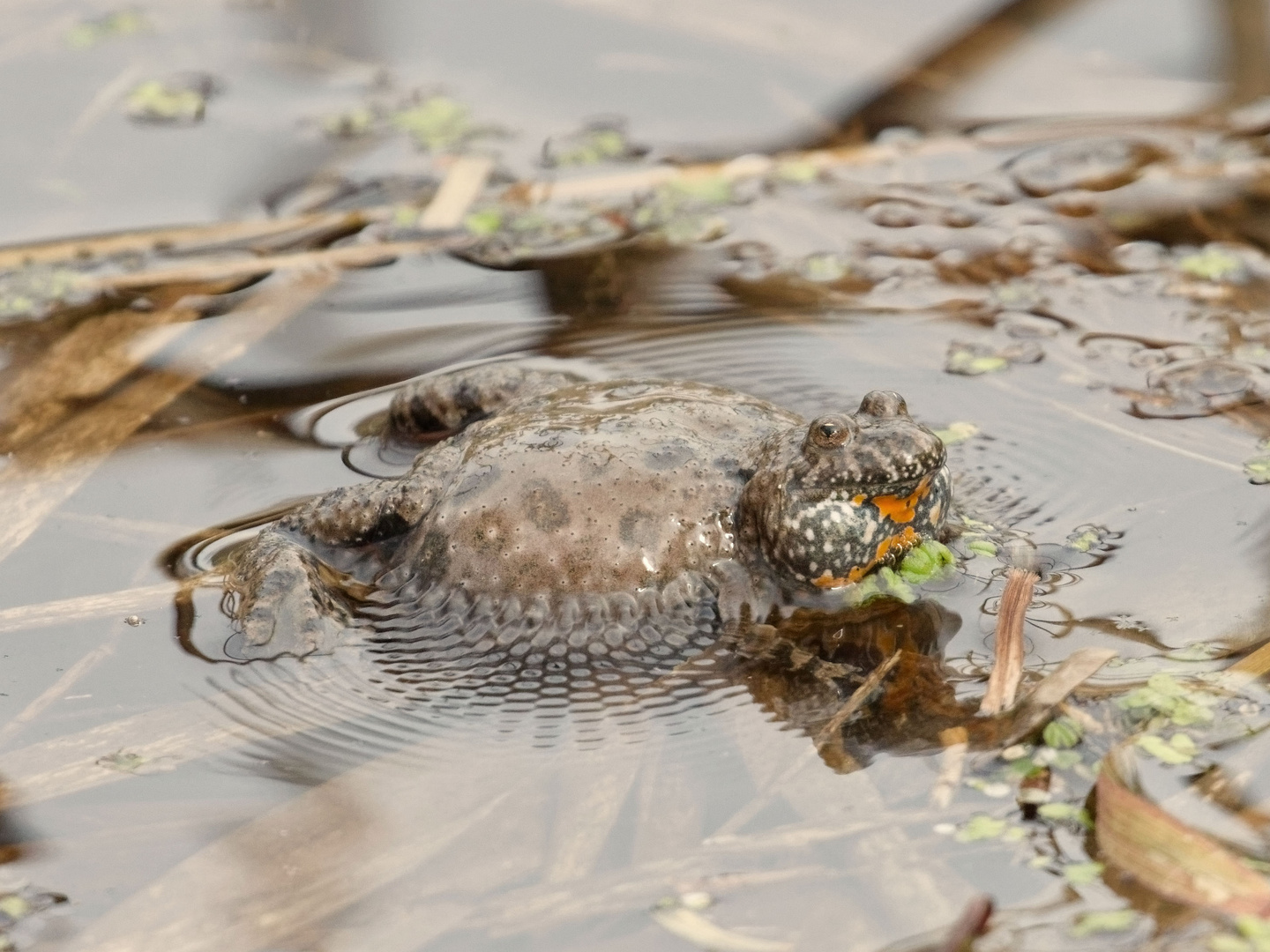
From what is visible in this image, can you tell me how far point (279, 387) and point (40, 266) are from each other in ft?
5.10

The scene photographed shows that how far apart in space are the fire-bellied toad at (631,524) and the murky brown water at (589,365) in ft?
0.55

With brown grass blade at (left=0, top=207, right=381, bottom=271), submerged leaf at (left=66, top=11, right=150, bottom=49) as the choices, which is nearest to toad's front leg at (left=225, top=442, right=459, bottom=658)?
brown grass blade at (left=0, top=207, right=381, bottom=271)

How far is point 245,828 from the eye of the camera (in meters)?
3.71

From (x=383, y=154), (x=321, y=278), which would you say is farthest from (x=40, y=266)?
(x=383, y=154)

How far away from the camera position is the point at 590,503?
4.30 m

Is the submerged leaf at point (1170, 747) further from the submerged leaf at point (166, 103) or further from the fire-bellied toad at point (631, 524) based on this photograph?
the submerged leaf at point (166, 103)

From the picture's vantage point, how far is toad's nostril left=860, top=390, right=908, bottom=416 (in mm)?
4285

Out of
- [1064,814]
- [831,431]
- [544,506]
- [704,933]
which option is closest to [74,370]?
[544,506]

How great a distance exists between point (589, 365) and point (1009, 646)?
231 centimetres

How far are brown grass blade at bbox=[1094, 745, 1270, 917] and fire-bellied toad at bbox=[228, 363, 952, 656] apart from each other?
1120 millimetres

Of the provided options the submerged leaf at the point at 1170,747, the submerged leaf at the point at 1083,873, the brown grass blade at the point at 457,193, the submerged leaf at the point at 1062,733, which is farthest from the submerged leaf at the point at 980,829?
the brown grass blade at the point at 457,193

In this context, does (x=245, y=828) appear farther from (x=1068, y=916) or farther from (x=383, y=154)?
(x=383, y=154)

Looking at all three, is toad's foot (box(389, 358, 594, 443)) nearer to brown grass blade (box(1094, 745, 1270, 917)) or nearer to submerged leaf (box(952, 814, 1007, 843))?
submerged leaf (box(952, 814, 1007, 843))

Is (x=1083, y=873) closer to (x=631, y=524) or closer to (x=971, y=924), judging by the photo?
(x=971, y=924)
